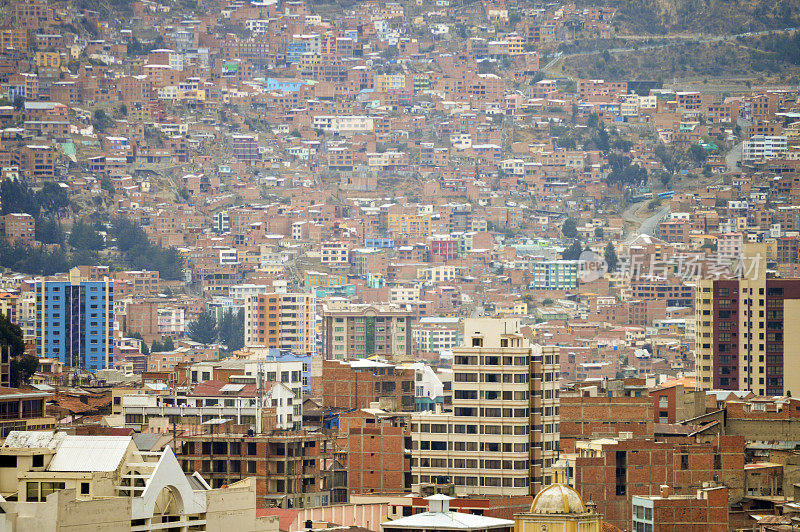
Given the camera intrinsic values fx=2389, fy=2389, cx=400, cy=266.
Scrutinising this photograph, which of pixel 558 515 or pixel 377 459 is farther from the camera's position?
pixel 377 459

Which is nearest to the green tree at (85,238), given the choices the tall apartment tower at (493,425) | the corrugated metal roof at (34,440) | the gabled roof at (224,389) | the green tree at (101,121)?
the green tree at (101,121)

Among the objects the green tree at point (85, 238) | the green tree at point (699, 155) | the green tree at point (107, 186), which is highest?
the green tree at point (699, 155)

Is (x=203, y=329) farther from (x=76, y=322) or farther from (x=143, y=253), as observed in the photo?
(x=76, y=322)

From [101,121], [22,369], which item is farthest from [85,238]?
[22,369]

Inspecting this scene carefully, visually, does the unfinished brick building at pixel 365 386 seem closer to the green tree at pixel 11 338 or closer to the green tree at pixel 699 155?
the green tree at pixel 11 338

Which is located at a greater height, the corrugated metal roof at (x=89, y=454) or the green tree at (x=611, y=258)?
the green tree at (x=611, y=258)

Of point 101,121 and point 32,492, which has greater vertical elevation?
point 101,121

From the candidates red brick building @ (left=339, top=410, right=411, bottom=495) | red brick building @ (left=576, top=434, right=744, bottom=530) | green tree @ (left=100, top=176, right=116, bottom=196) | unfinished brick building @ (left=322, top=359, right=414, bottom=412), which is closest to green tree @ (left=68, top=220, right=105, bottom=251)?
green tree @ (left=100, top=176, right=116, bottom=196)
